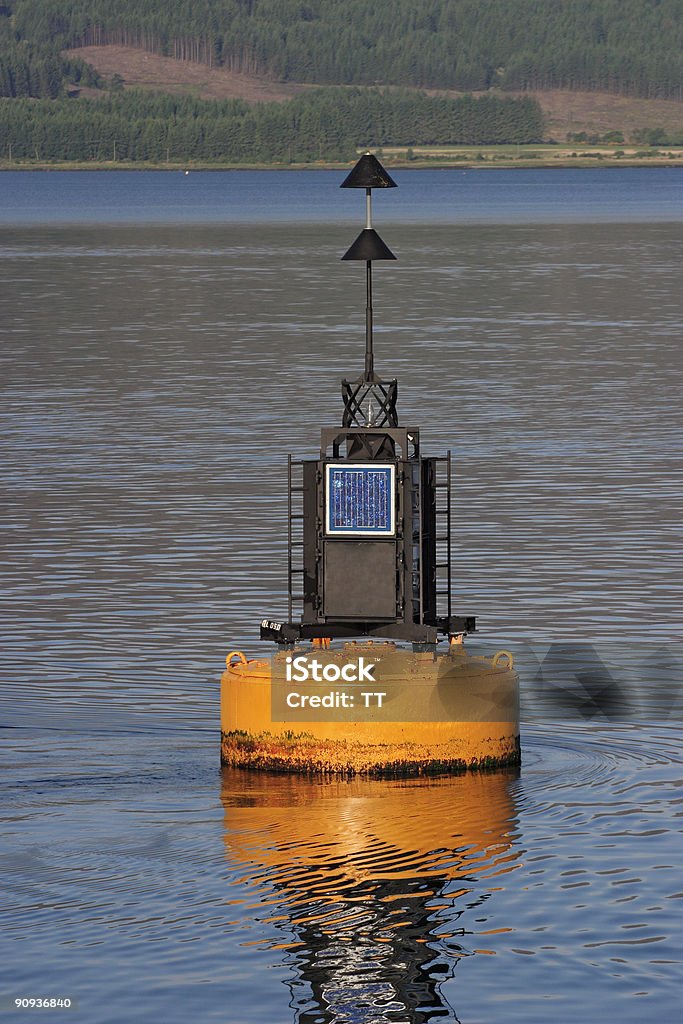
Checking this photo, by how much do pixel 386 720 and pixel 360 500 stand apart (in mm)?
2237

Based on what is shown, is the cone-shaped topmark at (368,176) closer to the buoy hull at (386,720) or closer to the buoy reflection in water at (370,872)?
the buoy hull at (386,720)

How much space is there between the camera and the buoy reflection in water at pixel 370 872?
54.3 ft

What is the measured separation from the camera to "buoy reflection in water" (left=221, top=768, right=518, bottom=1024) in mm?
16547

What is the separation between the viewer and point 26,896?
60.4 feet

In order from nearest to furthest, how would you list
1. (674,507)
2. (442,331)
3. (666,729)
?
(666,729)
(674,507)
(442,331)

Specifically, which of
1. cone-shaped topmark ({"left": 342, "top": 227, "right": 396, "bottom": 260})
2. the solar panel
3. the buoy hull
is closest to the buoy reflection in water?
the buoy hull

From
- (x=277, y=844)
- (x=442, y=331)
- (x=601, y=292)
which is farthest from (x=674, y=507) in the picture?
(x=601, y=292)

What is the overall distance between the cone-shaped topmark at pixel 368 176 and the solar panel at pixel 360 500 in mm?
2211

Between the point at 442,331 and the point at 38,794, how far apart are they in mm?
60145

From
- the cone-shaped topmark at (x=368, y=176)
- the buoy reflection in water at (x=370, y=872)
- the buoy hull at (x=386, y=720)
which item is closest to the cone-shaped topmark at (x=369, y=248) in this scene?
the cone-shaped topmark at (x=368, y=176)

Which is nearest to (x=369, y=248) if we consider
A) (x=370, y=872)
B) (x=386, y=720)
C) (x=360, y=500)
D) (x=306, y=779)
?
(x=360, y=500)

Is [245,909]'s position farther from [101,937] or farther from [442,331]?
[442,331]

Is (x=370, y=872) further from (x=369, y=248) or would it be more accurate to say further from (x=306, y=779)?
(x=369, y=248)

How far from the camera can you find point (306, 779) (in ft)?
70.7
